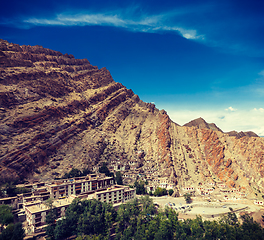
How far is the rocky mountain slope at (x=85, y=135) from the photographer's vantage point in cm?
8169

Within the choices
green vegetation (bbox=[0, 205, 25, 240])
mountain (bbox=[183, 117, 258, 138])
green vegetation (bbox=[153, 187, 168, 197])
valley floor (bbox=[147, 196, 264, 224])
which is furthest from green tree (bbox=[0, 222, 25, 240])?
mountain (bbox=[183, 117, 258, 138])

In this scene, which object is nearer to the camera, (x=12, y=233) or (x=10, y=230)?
(x=12, y=233)

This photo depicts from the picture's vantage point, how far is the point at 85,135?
103812mm

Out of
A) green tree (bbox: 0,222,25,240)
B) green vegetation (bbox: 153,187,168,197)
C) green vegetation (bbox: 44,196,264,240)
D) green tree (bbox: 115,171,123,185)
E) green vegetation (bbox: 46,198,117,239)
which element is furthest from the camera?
green tree (bbox: 115,171,123,185)

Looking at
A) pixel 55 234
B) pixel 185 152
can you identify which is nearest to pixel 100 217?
pixel 55 234

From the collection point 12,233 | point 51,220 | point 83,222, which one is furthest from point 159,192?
point 12,233

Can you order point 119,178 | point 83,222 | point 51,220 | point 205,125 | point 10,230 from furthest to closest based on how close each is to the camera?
point 205,125 → point 119,178 → point 51,220 → point 83,222 → point 10,230

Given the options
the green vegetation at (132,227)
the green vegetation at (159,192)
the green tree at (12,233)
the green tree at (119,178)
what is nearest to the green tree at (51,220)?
the green vegetation at (132,227)

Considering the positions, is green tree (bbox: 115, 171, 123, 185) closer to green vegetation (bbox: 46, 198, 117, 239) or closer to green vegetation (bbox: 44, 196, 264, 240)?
green vegetation (bbox: 44, 196, 264, 240)

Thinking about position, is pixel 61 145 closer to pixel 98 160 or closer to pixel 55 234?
pixel 98 160

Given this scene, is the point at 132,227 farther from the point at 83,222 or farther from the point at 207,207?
the point at 207,207

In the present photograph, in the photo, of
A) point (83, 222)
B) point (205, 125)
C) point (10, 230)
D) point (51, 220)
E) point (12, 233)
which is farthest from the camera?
point (205, 125)

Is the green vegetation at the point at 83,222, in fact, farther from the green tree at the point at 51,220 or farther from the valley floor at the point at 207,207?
the valley floor at the point at 207,207

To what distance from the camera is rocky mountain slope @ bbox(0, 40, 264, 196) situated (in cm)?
8169
